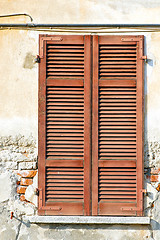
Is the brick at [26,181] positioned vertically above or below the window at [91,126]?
below

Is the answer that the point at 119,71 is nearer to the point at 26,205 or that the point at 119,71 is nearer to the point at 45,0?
the point at 45,0

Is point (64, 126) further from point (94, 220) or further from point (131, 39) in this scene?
point (131, 39)

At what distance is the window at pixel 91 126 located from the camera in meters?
3.62

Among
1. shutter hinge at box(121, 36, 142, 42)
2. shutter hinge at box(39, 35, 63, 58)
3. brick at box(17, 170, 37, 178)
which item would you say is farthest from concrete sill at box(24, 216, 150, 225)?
shutter hinge at box(121, 36, 142, 42)

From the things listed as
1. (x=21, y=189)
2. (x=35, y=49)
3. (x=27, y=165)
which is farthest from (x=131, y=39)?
(x=21, y=189)

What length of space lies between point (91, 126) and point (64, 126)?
0.30 meters

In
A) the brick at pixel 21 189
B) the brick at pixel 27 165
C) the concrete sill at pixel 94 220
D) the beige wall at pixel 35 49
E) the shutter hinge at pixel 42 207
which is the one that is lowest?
the concrete sill at pixel 94 220

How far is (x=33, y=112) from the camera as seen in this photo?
3.74 m

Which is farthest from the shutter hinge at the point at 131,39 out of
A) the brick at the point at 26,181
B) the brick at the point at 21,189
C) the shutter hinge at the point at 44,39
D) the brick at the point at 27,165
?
the brick at the point at 21,189

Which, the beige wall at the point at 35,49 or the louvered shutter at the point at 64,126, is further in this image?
the beige wall at the point at 35,49

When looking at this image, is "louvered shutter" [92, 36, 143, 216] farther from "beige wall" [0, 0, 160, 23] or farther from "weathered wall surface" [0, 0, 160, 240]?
"beige wall" [0, 0, 160, 23]

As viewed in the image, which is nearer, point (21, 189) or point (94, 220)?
point (94, 220)

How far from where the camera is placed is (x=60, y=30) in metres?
3.77

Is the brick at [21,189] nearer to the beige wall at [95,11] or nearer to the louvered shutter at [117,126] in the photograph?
the louvered shutter at [117,126]
